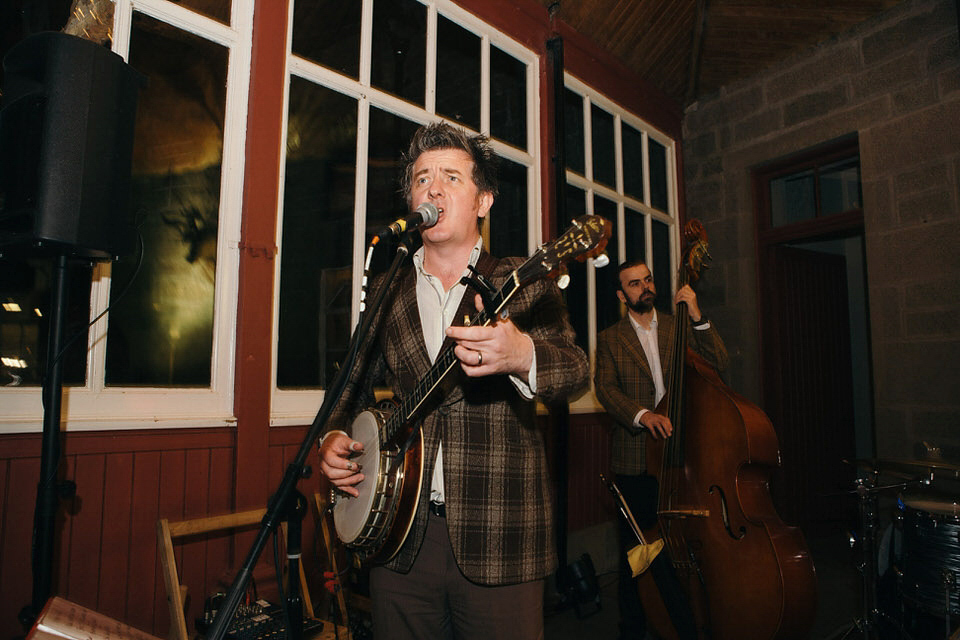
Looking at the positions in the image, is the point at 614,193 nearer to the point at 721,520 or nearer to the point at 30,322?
the point at 721,520

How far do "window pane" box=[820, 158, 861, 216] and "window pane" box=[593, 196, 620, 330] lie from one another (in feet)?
5.64

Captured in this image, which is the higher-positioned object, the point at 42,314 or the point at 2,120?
the point at 2,120

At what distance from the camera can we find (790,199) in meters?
5.23

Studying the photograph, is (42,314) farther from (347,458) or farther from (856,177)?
(856,177)

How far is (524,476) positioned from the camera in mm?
1539

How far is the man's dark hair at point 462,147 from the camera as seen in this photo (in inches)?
71.8

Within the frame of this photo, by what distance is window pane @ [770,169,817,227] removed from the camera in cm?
518

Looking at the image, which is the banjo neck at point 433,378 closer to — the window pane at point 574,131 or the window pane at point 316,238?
the window pane at point 316,238

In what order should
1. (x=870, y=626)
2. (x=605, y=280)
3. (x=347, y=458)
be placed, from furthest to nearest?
(x=605, y=280)
(x=870, y=626)
(x=347, y=458)

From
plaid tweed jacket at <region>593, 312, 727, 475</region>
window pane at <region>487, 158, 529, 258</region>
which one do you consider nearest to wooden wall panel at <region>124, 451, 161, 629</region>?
plaid tweed jacket at <region>593, 312, 727, 475</region>

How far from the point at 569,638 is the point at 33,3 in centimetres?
379

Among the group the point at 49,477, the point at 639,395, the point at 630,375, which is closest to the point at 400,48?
the point at 630,375

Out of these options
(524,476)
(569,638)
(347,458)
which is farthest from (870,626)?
(347,458)

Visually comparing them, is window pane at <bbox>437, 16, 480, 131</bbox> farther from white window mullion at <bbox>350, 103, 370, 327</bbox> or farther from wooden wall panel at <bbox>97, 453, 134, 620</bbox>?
wooden wall panel at <bbox>97, 453, 134, 620</bbox>
